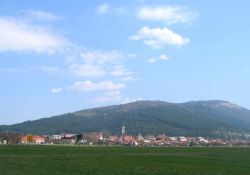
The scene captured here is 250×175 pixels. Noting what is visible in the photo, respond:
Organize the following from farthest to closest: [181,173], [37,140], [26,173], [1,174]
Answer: [37,140] < [181,173] < [26,173] < [1,174]

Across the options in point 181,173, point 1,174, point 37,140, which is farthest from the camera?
point 37,140

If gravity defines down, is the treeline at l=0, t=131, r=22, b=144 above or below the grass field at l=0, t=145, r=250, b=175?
above

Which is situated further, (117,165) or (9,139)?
(9,139)

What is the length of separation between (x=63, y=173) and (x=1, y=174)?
449 cm

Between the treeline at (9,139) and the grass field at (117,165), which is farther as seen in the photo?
the treeline at (9,139)

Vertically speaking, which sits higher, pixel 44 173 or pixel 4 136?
pixel 4 136

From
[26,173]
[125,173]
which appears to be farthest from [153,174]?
[26,173]

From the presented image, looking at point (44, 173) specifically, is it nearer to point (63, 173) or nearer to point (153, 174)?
point (63, 173)

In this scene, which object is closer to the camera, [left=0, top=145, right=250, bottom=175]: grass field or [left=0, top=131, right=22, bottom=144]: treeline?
[left=0, top=145, right=250, bottom=175]: grass field

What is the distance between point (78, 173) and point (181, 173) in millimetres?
6643

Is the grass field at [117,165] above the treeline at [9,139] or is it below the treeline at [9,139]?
below

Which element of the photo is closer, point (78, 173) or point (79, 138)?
point (78, 173)

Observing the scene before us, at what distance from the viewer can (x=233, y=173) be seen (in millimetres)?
36375

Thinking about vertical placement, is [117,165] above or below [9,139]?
below
